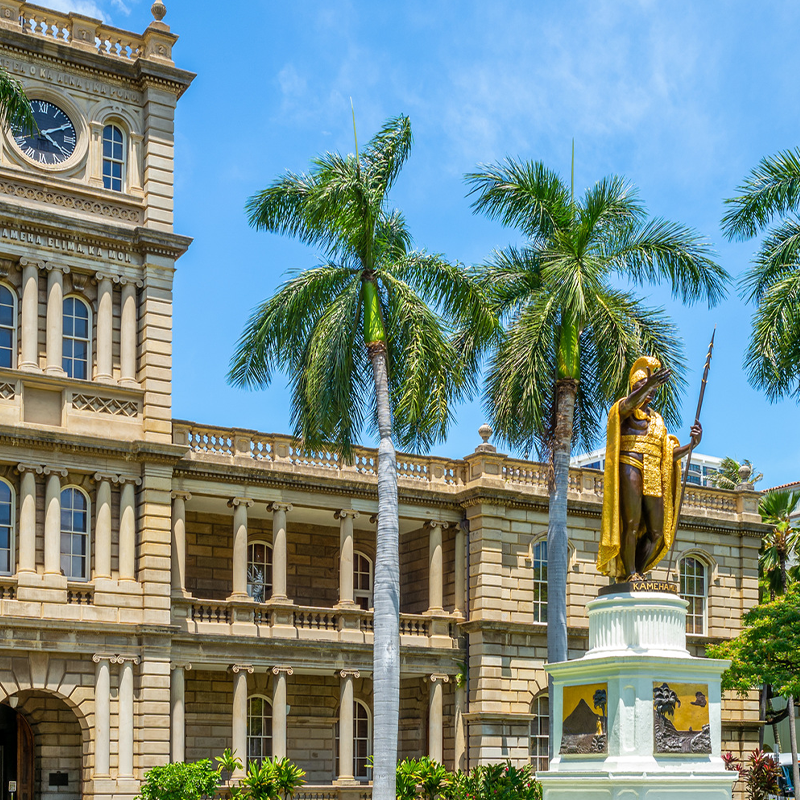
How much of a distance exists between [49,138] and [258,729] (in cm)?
1591

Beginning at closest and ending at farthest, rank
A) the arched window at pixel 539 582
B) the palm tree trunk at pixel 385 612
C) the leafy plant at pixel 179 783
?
1. the palm tree trunk at pixel 385 612
2. the leafy plant at pixel 179 783
3. the arched window at pixel 539 582

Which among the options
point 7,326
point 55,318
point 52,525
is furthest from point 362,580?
point 7,326

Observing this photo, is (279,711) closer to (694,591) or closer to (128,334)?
(128,334)

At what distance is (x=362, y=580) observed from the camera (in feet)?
125

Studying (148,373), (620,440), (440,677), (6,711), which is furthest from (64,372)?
(620,440)

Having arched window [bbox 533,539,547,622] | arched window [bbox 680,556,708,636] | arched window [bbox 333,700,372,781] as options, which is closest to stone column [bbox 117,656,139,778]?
arched window [bbox 333,700,372,781]

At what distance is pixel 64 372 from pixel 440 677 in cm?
1273

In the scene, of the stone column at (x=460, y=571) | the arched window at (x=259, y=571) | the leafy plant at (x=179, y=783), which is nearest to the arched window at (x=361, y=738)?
the stone column at (x=460, y=571)

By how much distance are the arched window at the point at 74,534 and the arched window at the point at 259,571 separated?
21.5 feet

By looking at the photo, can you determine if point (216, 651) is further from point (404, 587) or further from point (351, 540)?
point (404, 587)

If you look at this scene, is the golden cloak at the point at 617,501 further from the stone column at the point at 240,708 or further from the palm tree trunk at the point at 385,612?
the stone column at the point at 240,708

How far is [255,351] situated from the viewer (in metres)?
25.7

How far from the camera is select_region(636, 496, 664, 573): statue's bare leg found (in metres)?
16.1

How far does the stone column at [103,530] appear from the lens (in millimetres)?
29719
